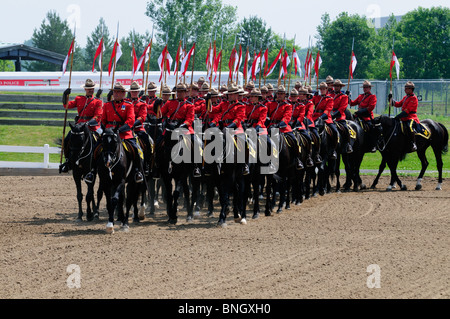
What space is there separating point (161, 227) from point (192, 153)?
1559 mm

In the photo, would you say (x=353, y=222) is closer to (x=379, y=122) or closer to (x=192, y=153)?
(x=192, y=153)

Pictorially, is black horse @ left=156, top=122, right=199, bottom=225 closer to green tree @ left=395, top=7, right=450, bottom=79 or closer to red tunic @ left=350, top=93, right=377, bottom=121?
red tunic @ left=350, top=93, right=377, bottom=121

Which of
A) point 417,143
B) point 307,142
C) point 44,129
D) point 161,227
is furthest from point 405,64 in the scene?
point 161,227

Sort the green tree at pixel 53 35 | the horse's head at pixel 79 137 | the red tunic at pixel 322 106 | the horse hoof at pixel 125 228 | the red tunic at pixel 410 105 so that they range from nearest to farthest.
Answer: the horse hoof at pixel 125 228 < the horse's head at pixel 79 137 < the red tunic at pixel 322 106 < the red tunic at pixel 410 105 < the green tree at pixel 53 35

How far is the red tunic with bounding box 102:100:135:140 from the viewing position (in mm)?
12570

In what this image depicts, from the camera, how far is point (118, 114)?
12.6m

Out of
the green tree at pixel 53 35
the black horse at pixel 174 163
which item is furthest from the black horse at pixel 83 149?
the green tree at pixel 53 35

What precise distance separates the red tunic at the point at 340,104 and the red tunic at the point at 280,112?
4130 millimetres

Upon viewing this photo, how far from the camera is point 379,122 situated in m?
20.0

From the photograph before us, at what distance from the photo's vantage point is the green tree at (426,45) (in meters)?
64.1

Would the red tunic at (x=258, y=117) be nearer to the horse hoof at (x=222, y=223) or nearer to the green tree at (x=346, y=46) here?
the horse hoof at (x=222, y=223)

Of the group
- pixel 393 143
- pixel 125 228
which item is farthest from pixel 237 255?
pixel 393 143

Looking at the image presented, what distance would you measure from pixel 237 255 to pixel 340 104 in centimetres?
968

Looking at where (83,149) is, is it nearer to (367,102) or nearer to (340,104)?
(340,104)
